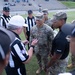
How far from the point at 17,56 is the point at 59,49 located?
0.85m

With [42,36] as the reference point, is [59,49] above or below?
above

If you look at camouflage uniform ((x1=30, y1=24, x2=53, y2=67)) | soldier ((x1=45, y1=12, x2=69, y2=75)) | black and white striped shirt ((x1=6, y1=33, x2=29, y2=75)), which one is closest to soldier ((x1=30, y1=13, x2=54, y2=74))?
camouflage uniform ((x1=30, y1=24, x2=53, y2=67))

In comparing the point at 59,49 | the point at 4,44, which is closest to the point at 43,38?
the point at 59,49

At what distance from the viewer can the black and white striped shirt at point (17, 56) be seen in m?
3.41

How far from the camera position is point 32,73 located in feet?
22.4

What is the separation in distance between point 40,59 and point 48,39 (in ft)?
3.38

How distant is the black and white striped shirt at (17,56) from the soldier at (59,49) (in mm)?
677

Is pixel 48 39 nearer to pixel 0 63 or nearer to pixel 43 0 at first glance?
pixel 0 63

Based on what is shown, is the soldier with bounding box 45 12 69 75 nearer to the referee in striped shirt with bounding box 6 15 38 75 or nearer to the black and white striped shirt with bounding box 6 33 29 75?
the referee in striped shirt with bounding box 6 15 38 75

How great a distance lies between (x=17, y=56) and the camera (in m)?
3.52

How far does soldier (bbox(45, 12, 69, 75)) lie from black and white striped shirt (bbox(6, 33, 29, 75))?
0.68 m


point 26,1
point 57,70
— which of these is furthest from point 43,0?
point 57,70

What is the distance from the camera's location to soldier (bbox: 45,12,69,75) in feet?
12.9

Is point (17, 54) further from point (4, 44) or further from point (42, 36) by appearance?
point (42, 36)
